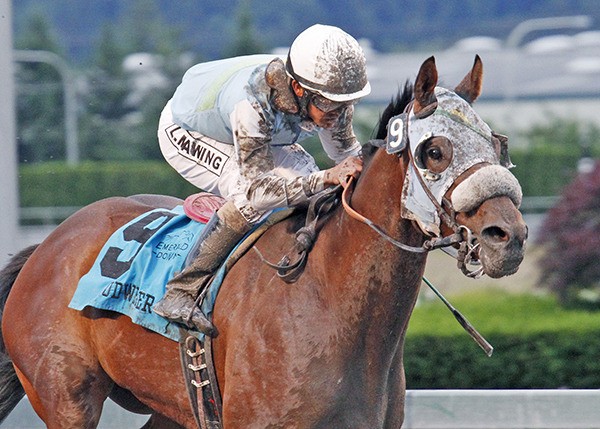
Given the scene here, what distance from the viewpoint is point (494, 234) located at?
3.39 metres

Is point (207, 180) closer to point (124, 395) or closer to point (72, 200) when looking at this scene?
point (124, 395)

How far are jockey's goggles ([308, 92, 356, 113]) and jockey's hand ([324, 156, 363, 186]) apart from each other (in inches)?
7.6

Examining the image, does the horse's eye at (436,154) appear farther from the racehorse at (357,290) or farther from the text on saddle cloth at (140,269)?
the text on saddle cloth at (140,269)

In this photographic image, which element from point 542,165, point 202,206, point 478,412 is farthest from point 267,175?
point 542,165

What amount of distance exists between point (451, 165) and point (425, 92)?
0.88ft

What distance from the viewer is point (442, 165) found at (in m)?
3.56

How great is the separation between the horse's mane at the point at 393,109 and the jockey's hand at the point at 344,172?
60 millimetres

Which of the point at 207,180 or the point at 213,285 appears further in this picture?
the point at 207,180

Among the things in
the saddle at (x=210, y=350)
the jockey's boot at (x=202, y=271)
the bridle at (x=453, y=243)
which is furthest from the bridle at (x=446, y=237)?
the jockey's boot at (x=202, y=271)

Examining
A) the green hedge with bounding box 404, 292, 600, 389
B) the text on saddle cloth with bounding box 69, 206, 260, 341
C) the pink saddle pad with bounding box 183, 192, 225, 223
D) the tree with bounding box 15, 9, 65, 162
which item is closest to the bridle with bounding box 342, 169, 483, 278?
the text on saddle cloth with bounding box 69, 206, 260, 341

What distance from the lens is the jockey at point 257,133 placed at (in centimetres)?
397

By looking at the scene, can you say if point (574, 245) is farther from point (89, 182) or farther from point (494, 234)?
point (89, 182)

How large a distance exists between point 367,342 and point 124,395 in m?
1.43

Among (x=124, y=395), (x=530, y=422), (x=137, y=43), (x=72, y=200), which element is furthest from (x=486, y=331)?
(x=137, y=43)
